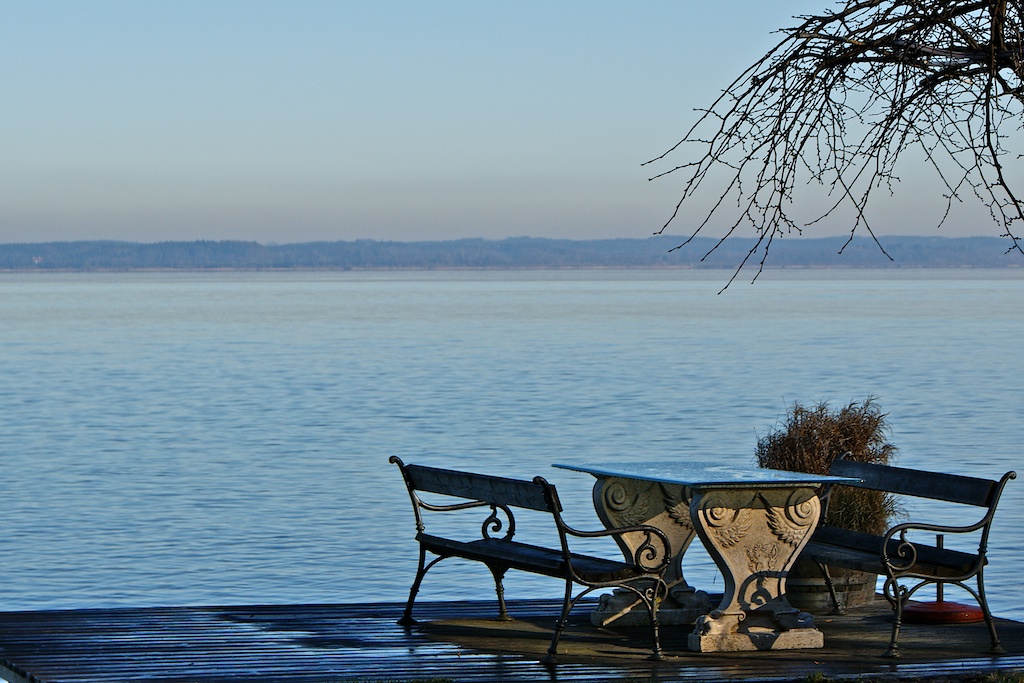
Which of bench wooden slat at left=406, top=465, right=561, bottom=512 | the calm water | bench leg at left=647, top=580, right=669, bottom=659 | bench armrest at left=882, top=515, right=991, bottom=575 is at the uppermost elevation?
bench wooden slat at left=406, top=465, right=561, bottom=512

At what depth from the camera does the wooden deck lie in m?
7.89

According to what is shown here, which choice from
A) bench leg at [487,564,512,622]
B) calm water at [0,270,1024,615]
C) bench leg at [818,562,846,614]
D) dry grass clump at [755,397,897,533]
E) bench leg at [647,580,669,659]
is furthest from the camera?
calm water at [0,270,1024,615]

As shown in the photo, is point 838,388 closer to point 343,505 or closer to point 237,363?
point 237,363

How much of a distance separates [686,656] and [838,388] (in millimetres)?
33992

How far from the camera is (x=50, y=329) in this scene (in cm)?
8056

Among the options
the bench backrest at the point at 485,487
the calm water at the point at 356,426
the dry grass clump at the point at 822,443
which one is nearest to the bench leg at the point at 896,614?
the bench backrest at the point at 485,487

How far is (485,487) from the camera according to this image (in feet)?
29.4

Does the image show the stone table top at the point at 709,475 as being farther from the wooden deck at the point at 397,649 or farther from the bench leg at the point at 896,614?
the wooden deck at the point at 397,649

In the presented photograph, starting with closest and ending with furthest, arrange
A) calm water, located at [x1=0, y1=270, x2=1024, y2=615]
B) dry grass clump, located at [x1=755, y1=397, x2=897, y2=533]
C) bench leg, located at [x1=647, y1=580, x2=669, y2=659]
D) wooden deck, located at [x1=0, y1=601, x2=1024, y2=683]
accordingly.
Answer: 1. wooden deck, located at [x1=0, y1=601, x2=1024, y2=683]
2. bench leg, located at [x1=647, y1=580, x2=669, y2=659]
3. dry grass clump, located at [x1=755, y1=397, x2=897, y2=533]
4. calm water, located at [x1=0, y1=270, x2=1024, y2=615]

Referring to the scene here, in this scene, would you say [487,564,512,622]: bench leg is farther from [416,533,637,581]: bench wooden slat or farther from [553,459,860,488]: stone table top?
[553,459,860,488]: stone table top

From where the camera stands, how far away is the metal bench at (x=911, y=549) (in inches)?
330

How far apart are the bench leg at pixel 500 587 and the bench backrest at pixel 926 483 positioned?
1.90 metres

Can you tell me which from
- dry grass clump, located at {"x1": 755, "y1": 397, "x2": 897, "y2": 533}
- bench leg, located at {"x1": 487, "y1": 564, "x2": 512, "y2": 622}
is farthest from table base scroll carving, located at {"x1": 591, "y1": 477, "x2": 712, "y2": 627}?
dry grass clump, located at {"x1": 755, "y1": 397, "x2": 897, "y2": 533}

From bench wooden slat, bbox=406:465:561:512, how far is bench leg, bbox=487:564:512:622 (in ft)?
1.33
